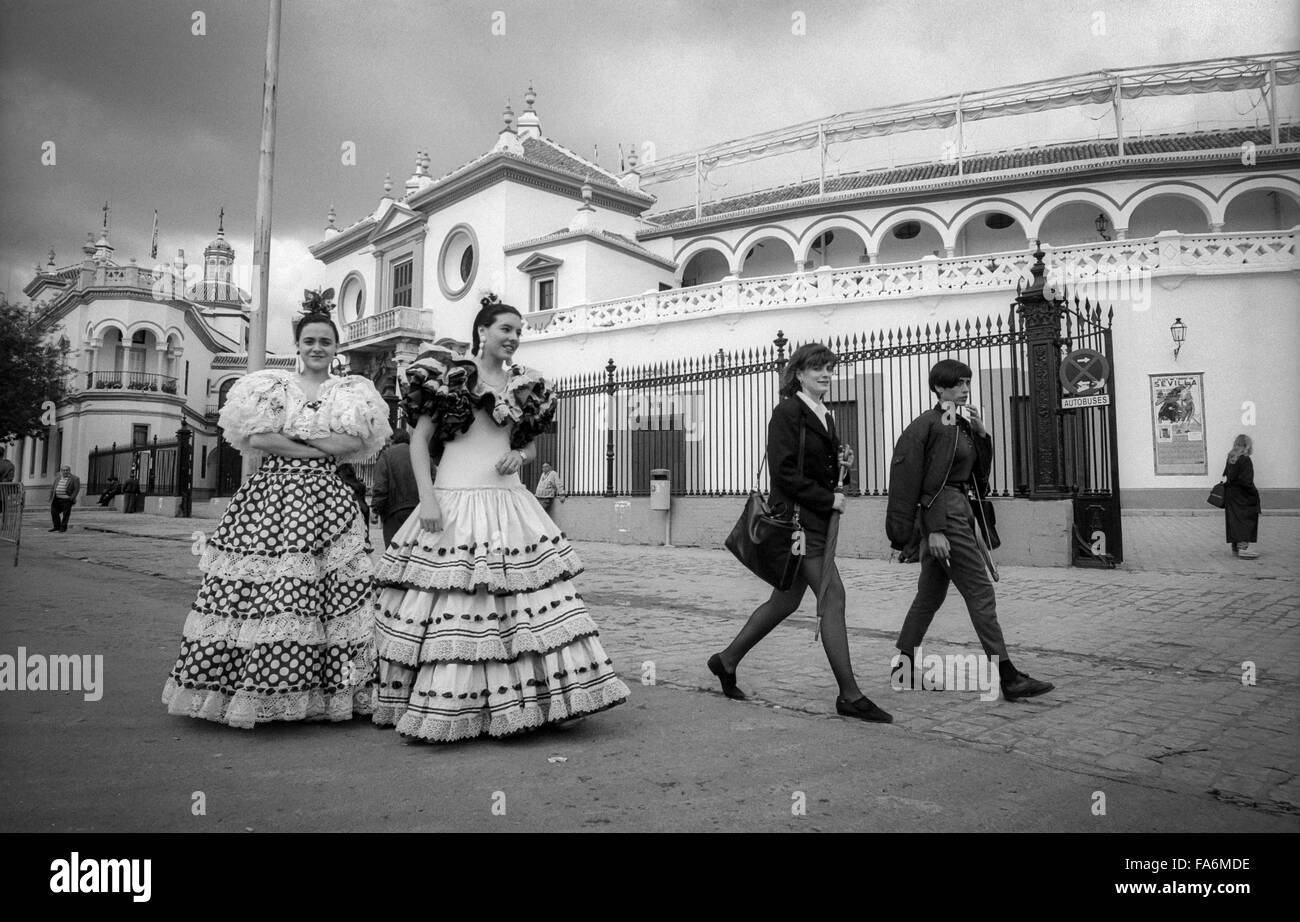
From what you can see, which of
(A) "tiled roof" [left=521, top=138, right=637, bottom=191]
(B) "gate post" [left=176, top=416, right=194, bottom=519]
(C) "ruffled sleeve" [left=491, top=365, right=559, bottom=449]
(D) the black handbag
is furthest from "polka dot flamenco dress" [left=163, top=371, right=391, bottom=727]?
(A) "tiled roof" [left=521, top=138, right=637, bottom=191]

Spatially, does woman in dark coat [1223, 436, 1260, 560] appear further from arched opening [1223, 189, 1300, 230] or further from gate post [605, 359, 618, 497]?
arched opening [1223, 189, 1300, 230]

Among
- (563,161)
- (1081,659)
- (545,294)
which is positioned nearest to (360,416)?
(1081,659)

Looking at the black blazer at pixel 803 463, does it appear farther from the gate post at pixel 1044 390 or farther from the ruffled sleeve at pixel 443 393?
the gate post at pixel 1044 390

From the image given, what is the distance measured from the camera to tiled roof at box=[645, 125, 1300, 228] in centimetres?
2609

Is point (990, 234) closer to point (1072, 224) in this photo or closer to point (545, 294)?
point (1072, 224)

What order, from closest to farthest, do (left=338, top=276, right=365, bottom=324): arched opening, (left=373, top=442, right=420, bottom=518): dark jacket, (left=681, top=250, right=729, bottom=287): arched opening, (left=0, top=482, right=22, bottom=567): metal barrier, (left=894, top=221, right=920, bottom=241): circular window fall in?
(left=373, top=442, right=420, bottom=518): dark jacket
(left=0, top=482, right=22, bottom=567): metal barrier
(left=894, top=221, right=920, bottom=241): circular window
(left=681, top=250, right=729, bottom=287): arched opening
(left=338, top=276, right=365, bottom=324): arched opening

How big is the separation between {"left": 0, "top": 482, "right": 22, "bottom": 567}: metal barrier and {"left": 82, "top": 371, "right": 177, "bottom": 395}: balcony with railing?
35.3 meters

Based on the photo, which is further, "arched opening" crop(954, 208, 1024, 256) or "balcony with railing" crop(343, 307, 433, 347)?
"balcony with railing" crop(343, 307, 433, 347)

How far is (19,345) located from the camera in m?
21.0

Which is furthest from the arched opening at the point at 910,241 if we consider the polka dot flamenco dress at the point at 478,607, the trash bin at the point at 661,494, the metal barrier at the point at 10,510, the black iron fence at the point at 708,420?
the polka dot flamenco dress at the point at 478,607

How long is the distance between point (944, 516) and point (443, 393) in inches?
104
